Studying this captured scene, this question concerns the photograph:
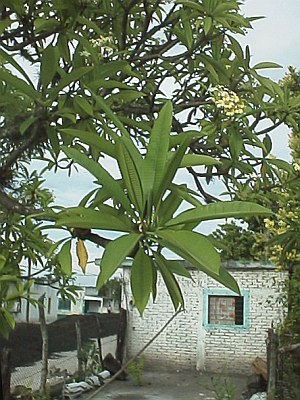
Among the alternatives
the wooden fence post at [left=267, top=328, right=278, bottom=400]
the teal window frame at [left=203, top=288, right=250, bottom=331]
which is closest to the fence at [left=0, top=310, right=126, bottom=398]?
the teal window frame at [left=203, top=288, right=250, bottom=331]

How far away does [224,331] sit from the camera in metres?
7.04

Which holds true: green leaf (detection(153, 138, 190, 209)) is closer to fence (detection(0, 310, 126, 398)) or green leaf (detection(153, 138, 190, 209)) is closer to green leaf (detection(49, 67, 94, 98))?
green leaf (detection(49, 67, 94, 98))

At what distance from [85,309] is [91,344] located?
0.37 meters

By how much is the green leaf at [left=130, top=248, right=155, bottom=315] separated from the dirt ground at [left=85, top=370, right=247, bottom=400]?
453cm

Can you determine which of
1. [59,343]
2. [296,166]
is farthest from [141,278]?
[59,343]

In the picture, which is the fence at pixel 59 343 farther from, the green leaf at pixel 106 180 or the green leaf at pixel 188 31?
the green leaf at pixel 106 180

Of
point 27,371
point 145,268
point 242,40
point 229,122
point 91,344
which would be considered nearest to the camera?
point 145,268

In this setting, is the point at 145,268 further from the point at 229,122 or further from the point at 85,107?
the point at 229,122

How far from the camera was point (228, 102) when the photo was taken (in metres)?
1.17

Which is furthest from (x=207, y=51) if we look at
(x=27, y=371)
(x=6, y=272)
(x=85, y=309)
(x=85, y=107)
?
(x=85, y=309)

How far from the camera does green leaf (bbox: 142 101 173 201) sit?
0.62m

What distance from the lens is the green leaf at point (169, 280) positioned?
0.63 meters

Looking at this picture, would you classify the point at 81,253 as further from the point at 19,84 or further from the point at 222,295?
the point at 222,295

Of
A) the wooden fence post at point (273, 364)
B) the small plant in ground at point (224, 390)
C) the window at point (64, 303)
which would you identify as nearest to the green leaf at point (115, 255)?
the window at point (64, 303)
